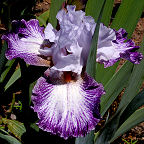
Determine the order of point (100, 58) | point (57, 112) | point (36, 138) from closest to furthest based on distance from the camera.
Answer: point (57, 112) → point (100, 58) → point (36, 138)

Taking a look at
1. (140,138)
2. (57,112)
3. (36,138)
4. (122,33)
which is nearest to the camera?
(57,112)

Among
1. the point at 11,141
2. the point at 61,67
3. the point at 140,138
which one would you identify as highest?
the point at 61,67

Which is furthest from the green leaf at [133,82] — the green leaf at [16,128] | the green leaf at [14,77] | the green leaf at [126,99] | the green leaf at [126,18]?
the green leaf at [14,77]

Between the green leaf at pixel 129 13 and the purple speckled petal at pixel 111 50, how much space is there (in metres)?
0.18

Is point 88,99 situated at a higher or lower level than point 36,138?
higher

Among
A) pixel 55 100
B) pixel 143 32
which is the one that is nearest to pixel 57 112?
pixel 55 100

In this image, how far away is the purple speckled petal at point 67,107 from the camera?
690 millimetres

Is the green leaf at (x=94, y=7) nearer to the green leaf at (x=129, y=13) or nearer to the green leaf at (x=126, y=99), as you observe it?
the green leaf at (x=129, y=13)

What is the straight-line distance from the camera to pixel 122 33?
0.94m

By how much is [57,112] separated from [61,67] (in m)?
0.16

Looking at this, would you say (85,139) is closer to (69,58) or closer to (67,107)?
(67,107)

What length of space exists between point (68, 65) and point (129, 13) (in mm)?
433

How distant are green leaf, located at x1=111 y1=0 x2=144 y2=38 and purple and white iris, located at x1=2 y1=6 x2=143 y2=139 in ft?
0.58

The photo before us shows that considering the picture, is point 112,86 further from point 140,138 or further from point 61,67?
point 140,138
